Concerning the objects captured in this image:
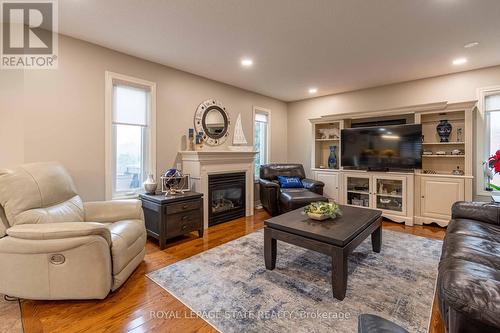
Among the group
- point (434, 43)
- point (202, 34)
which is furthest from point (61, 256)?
point (434, 43)

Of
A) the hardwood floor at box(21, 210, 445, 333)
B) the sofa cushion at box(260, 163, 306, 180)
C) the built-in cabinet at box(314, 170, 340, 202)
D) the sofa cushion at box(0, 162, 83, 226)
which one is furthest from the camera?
the sofa cushion at box(260, 163, 306, 180)

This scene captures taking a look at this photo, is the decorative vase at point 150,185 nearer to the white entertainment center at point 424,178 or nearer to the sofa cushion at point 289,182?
the sofa cushion at point 289,182

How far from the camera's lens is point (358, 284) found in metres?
2.21

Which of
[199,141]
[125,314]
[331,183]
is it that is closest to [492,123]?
[331,183]

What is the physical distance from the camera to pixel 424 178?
404 cm

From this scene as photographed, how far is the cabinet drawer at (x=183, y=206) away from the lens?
10.2 ft

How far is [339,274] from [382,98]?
13.3 ft

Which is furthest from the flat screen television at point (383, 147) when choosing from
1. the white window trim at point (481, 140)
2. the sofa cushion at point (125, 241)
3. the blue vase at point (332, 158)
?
the sofa cushion at point (125, 241)

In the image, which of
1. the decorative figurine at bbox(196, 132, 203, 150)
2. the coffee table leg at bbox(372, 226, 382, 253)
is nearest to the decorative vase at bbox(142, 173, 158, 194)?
the decorative figurine at bbox(196, 132, 203, 150)

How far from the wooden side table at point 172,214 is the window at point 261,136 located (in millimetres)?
2392

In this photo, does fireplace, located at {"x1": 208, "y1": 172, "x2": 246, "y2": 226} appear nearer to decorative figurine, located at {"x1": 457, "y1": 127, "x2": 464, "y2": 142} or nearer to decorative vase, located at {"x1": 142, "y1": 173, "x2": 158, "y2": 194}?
decorative vase, located at {"x1": 142, "y1": 173, "x2": 158, "y2": 194}

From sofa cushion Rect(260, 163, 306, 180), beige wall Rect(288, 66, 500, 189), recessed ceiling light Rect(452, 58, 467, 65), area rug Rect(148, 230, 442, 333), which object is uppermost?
recessed ceiling light Rect(452, 58, 467, 65)

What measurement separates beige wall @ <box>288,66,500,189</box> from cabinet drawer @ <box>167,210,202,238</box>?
345 cm
